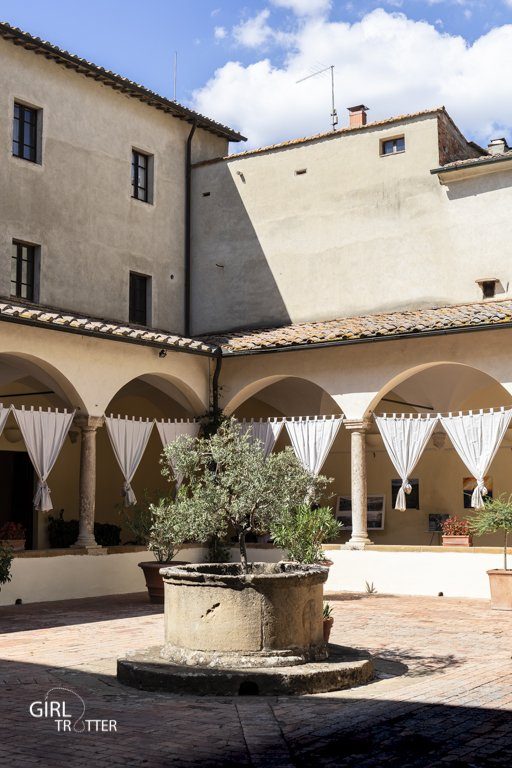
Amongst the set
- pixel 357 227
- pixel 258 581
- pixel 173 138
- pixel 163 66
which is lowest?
pixel 258 581

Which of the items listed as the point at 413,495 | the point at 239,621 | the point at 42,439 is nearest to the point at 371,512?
the point at 413,495

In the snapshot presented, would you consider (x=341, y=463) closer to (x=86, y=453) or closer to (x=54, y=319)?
(x=86, y=453)

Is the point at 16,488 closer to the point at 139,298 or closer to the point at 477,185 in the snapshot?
the point at 139,298

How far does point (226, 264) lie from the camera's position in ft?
64.3

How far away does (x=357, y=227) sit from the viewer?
18078 mm

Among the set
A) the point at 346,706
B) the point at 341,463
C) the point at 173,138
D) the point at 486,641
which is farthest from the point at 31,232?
the point at 346,706

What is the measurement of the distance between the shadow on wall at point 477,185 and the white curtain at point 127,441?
6803mm

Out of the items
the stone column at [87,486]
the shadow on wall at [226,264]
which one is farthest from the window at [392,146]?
the stone column at [87,486]

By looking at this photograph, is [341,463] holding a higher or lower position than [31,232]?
lower

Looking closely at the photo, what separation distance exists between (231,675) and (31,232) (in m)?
11.1

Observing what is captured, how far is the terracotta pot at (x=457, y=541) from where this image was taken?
594 inches

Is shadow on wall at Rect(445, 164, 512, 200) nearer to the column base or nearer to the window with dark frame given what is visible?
the window with dark frame

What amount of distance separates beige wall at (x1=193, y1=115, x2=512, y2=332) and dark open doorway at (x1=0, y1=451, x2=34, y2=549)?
450cm

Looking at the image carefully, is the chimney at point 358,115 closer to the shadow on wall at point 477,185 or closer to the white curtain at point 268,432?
the shadow on wall at point 477,185
